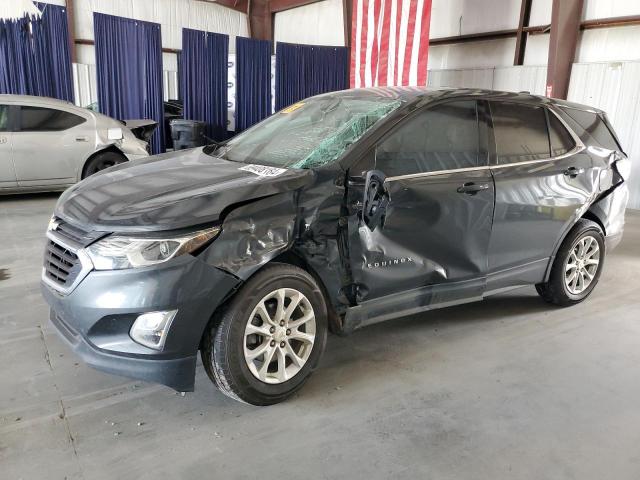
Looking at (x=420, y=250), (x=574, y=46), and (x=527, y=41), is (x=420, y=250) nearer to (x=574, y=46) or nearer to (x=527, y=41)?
(x=574, y=46)

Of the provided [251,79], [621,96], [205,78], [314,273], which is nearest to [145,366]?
[314,273]

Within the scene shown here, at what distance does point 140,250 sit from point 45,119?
5.64 meters

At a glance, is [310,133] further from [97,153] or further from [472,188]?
[97,153]

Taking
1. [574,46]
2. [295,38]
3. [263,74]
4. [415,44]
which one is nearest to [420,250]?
[415,44]

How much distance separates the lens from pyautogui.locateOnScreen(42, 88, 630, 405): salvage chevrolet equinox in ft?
7.32

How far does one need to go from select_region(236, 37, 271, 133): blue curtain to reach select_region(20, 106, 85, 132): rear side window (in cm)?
574

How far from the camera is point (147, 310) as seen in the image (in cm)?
218

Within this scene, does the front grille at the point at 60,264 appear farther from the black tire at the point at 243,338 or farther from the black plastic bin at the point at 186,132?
the black plastic bin at the point at 186,132

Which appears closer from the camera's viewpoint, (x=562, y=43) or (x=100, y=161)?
(x=100, y=161)

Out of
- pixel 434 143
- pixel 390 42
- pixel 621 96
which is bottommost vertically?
pixel 434 143

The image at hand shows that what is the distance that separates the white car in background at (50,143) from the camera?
6.62m

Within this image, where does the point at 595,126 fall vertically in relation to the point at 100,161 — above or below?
above

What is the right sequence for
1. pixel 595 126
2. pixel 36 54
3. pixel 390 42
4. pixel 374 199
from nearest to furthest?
1. pixel 374 199
2. pixel 595 126
3. pixel 390 42
4. pixel 36 54

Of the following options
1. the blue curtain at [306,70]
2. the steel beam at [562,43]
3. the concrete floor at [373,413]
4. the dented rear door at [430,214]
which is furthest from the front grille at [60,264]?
the blue curtain at [306,70]
